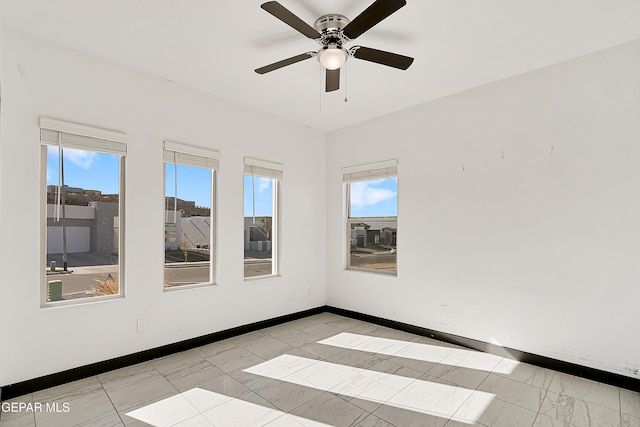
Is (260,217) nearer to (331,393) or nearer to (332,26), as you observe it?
(331,393)

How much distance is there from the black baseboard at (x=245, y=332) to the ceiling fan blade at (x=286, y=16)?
3.14 meters

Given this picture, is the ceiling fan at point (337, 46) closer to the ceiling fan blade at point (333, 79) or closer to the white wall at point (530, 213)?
the ceiling fan blade at point (333, 79)

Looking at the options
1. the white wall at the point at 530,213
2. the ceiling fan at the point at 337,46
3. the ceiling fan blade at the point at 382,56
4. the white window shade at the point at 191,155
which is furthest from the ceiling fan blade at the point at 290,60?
the white wall at the point at 530,213

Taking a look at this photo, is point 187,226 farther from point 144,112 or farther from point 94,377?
point 94,377

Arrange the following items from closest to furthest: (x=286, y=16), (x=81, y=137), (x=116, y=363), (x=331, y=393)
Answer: (x=286, y=16), (x=331, y=393), (x=81, y=137), (x=116, y=363)

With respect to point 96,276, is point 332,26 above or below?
above

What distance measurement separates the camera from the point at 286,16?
1.89 metres

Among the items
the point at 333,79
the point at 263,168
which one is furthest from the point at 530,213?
the point at 263,168

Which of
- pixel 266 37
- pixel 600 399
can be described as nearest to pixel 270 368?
pixel 600 399

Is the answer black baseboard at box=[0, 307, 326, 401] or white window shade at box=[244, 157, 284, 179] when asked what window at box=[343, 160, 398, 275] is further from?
black baseboard at box=[0, 307, 326, 401]

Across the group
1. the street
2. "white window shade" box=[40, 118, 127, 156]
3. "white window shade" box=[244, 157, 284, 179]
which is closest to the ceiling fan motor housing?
"white window shade" box=[244, 157, 284, 179]

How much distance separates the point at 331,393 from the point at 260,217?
93.0 inches

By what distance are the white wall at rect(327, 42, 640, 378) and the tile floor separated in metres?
0.41

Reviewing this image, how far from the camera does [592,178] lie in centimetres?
277
